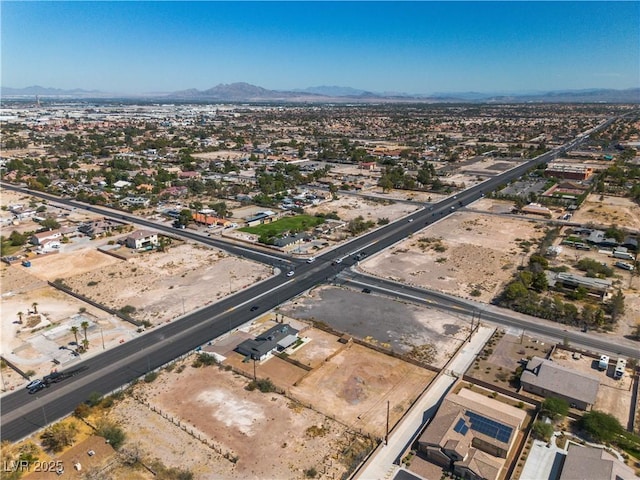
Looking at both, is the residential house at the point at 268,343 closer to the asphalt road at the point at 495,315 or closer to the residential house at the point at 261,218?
the asphalt road at the point at 495,315

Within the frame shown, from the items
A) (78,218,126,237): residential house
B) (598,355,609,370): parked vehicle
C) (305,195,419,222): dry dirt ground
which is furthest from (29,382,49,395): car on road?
(305,195,419,222): dry dirt ground

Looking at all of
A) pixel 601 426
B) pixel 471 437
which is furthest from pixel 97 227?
pixel 601 426

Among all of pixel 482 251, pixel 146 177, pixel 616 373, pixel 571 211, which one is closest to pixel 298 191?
pixel 146 177

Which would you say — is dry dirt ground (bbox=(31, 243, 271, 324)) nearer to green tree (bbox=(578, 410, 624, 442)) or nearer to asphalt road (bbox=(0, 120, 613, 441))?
asphalt road (bbox=(0, 120, 613, 441))

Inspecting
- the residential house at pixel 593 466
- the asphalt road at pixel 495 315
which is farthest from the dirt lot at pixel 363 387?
the asphalt road at pixel 495 315

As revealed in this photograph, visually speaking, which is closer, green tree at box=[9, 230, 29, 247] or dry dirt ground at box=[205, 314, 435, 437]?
dry dirt ground at box=[205, 314, 435, 437]

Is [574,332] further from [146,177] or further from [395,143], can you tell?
[395,143]
